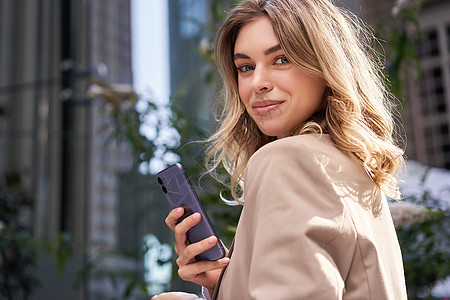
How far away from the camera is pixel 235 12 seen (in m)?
1.50

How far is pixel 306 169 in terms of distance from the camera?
1120 mm

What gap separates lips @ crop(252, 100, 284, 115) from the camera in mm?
1354

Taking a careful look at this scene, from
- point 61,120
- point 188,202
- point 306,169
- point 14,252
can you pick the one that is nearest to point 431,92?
point 61,120

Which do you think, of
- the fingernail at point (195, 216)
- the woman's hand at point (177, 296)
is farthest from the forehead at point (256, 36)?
the woman's hand at point (177, 296)

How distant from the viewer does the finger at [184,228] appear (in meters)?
1.31

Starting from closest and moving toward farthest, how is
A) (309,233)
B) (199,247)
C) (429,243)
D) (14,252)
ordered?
(309,233)
(199,247)
(429,243)
(14,252)

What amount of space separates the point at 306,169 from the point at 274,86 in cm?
30

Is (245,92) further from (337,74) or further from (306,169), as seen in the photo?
(306,169)

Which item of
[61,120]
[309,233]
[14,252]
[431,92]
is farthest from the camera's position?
[431,92]

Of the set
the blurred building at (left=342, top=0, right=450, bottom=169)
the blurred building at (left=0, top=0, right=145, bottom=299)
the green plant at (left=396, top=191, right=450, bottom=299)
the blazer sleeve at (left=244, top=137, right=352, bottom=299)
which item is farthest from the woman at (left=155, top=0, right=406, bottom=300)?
the blurred building at (left=342, top=0, right=450, bottom=169)

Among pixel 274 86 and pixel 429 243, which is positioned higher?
pixel 274 86

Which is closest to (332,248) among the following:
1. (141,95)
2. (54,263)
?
(141,95)

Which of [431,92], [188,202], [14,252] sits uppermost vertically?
[431,92]

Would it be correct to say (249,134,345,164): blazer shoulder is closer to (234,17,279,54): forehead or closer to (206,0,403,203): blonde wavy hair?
(206,0,403,203): blonde wavy hair
